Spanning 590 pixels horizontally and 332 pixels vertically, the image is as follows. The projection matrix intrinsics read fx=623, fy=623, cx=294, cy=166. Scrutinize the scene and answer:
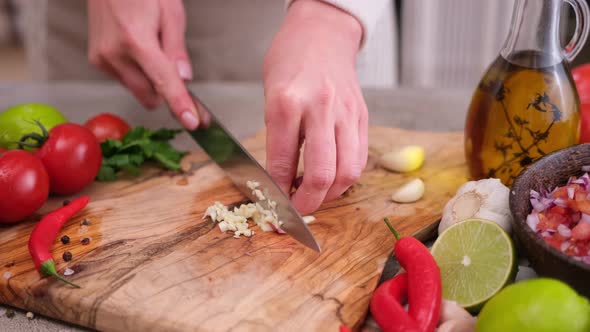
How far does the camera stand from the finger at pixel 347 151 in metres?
1.17

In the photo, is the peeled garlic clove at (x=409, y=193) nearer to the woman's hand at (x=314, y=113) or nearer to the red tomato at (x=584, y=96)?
the woman's hand at (x=314, y=113)

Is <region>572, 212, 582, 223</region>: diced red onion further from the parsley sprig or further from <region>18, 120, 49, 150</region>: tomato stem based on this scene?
<region>18, 120, 49, 150</region>: tomato stem

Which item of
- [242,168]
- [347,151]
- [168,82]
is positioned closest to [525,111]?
[347,151]

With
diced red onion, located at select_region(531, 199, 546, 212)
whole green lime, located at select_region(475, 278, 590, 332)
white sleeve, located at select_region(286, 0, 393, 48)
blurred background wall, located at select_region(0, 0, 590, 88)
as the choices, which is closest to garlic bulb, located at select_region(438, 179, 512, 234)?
diced red onion, located at select_region(531, 199, 546, 212)

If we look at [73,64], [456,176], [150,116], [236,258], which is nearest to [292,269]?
[236,258]

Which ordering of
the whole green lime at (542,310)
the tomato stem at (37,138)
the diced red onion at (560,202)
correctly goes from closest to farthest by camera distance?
1. the whole green lime at (542,310)
2. the diced red onion at (560,202)
3. the tomato stem at (37,138)

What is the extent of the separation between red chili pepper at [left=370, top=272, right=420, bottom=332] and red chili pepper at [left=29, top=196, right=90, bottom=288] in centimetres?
51

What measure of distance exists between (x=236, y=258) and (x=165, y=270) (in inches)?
5.1

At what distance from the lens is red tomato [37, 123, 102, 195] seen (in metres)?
1.33

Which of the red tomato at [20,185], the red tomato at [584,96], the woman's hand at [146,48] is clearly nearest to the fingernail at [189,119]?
the woman's hand at [146,48]

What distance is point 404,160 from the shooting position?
146 centimetres

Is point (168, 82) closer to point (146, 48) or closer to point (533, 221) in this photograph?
point (146, 48)

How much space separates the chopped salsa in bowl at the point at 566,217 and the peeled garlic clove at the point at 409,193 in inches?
12.0

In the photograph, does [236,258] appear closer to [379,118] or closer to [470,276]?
[470,276]
